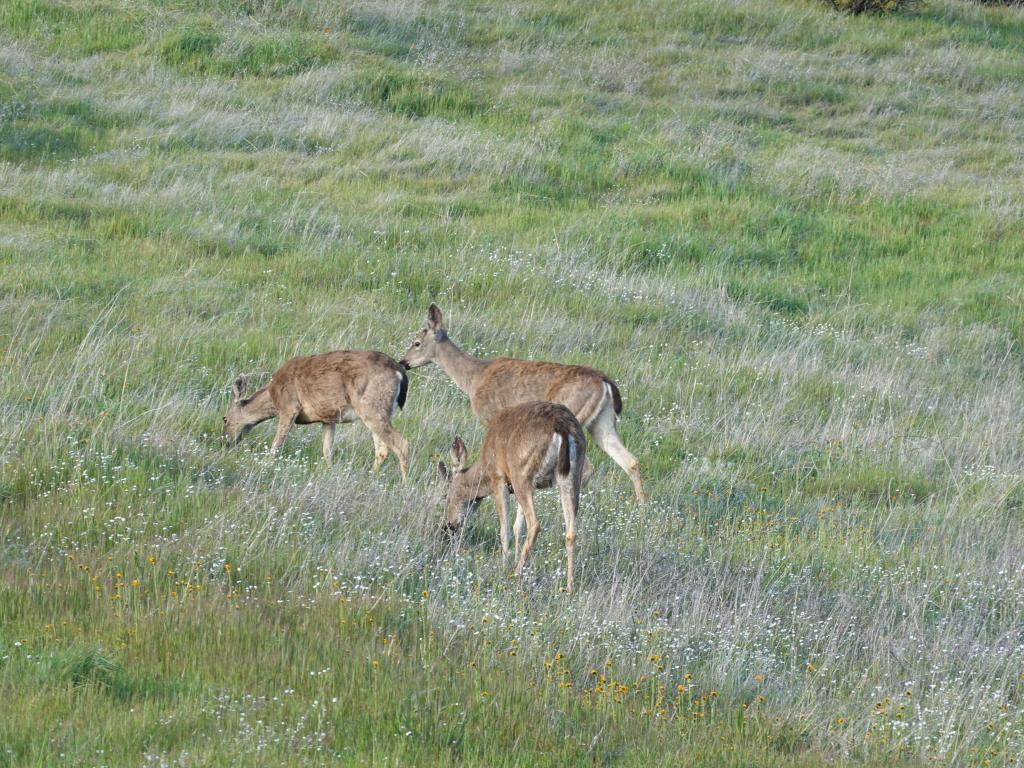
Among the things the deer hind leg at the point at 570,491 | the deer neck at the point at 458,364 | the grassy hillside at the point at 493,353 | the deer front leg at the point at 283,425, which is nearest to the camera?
the grassy hillside at the point at 493,353

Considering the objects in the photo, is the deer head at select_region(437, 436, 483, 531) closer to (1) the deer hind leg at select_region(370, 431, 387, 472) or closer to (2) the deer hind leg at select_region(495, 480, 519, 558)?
(2) the deer hind leg at select_region(495, 480, 519, 558)

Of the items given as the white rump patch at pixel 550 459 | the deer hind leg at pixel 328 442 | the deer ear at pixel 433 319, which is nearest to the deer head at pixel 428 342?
the deer ear at pixel 433 319

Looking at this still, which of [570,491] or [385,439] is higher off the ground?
[570,491]

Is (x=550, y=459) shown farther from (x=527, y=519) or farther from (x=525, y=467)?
(x=527, y=519)

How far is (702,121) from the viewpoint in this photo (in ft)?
77.2

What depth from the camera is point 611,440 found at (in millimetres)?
10242

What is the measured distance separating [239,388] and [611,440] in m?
2.82

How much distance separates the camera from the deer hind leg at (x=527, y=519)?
7.86 metres

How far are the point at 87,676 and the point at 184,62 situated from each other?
19089 millimetres

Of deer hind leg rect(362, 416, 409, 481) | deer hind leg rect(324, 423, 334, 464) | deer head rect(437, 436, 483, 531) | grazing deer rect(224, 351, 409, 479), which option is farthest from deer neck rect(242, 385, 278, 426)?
deer head rect(437, 436, 483, 531)

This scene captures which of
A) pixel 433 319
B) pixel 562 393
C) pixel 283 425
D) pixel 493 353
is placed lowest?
pixel 493 353

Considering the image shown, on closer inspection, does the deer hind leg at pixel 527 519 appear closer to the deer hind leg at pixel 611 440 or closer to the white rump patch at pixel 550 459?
the white rump patch at pixel 550 459

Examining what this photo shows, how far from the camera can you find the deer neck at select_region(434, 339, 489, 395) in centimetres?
1141

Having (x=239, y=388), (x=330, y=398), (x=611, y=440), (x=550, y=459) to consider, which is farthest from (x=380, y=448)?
(x=550, y=459)
